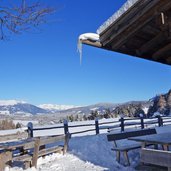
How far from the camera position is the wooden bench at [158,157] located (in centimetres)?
440

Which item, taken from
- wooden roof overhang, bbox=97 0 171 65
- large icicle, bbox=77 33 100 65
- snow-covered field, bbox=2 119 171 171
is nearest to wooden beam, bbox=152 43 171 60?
wooden roof overhang, bbox=97 0 171 65

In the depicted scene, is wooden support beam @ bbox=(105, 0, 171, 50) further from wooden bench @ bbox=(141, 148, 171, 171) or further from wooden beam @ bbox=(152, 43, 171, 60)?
wooden bench @ bbox=(141, 148, 171, 171)

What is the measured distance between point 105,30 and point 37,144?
4.27 m

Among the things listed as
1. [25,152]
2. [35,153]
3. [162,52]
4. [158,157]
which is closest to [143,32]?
[162,52]

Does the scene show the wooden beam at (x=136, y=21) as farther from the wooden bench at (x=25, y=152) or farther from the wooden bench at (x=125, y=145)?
the wooden bench at (x=25, y=152)

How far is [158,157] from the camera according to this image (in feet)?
14.9

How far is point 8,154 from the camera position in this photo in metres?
8.21

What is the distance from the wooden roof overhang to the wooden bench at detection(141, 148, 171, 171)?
2380mm

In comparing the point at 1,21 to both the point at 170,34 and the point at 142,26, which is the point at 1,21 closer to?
the point at 142,26

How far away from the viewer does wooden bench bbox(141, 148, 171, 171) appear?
4402mm

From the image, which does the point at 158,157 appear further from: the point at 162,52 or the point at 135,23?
the point at 162,52

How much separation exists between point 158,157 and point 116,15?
274 centimetres

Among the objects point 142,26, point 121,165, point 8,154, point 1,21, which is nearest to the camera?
point 142,26

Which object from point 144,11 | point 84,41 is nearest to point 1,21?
point 84,41
